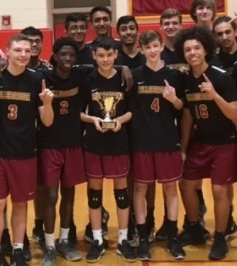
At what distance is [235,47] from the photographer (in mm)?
3488

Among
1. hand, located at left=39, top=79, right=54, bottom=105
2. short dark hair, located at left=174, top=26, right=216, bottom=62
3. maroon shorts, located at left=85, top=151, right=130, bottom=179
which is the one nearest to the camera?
hand, located at left=39, top=79, right=54, bottom=105

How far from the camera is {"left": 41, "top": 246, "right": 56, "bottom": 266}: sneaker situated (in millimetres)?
3189

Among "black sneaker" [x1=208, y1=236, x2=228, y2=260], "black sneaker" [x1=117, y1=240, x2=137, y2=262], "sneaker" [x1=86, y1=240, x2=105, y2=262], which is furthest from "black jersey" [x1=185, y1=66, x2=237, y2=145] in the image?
"sneaker" [x1=86, y1=240, x2=105, y2=262]

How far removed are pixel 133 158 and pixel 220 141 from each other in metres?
0.60

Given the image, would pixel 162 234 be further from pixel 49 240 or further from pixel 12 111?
pixel 12 111

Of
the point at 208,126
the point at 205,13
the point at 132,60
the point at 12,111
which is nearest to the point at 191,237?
the point at 208,126

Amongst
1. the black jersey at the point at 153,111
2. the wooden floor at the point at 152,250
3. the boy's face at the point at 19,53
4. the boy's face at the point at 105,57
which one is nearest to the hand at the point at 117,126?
the black jersey at the point at 153,111

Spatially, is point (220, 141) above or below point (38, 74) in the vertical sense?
below

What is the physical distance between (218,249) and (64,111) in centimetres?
141

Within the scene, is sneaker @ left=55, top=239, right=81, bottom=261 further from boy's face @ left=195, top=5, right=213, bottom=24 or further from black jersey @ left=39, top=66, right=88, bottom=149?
boy's face @ left=195, top=5, right=213, bottom=24

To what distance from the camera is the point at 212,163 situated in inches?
130

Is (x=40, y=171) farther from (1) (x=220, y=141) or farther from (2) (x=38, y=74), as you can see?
(1) (x=220, y=141)

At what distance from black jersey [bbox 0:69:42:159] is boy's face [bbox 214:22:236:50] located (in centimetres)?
138

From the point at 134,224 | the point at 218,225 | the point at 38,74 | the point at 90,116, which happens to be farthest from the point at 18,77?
the point at 218,225
